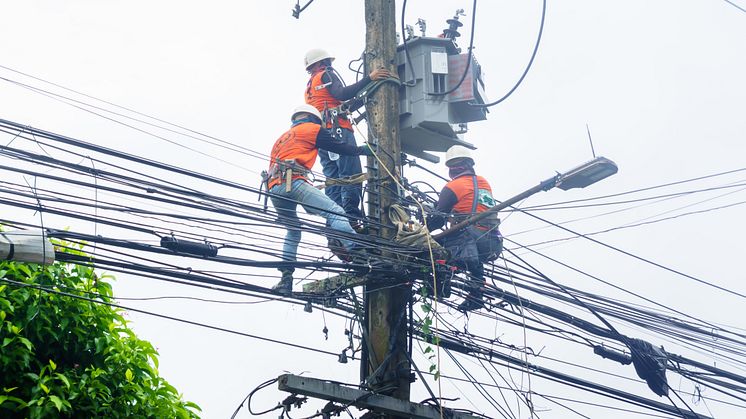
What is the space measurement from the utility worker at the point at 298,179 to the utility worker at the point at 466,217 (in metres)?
1.01

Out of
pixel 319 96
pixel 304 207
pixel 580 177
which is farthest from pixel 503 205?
pixel 319 96

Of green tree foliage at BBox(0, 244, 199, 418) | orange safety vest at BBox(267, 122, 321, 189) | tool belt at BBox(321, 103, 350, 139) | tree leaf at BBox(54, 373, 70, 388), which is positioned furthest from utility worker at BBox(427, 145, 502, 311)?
tree leaf at BBox(54, 373, 70, 388)

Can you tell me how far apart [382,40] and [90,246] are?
4.10 m

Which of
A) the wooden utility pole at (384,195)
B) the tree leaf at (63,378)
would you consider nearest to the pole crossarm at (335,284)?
the wooden utility pole at (384,195)

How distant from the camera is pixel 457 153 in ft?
36.2

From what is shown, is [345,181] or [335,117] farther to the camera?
[335,117]

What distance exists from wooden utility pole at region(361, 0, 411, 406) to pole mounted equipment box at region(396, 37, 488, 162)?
0.29 metres

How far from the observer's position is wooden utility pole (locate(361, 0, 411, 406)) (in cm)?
920

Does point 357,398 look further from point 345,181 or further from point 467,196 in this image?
point 467,196

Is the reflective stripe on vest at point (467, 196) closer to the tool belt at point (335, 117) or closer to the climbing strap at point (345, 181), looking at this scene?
the climbing strap at point (345, 181)

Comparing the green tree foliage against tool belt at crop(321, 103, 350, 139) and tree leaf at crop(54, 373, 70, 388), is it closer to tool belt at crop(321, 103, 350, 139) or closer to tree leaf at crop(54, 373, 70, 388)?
tree leaf at crop(54, 373, 70, 388)

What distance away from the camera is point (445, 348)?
9773 mm

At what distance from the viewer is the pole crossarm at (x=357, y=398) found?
812 centimetres

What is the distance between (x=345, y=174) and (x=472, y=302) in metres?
1.79
